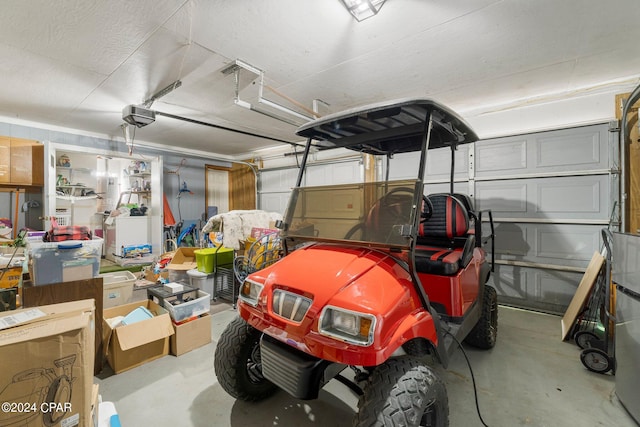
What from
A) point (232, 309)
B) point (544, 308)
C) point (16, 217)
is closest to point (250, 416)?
point (232, 309)

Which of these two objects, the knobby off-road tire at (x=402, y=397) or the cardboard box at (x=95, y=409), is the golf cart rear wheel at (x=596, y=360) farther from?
the cardboard box at (x=95, y=409)

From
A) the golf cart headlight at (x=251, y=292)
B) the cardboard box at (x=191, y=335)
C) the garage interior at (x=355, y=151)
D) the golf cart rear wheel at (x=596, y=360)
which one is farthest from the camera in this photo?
the cardboard box at (x=191, y=335)

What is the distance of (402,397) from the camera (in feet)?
3.91

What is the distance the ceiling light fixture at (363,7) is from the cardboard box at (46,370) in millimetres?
2644

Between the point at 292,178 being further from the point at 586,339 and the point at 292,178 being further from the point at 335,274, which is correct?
the point at 586,339

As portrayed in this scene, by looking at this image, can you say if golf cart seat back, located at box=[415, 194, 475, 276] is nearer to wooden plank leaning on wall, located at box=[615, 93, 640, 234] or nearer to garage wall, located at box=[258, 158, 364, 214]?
wooden plank leaning on wall, located at box=[615, 93, 640, 234]

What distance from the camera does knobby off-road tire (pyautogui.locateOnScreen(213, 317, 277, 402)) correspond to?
173 centimetres

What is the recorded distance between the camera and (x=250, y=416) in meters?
1.79

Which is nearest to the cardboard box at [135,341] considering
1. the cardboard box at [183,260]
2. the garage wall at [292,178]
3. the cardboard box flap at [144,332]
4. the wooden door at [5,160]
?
the cardboard box flap at [144,332]

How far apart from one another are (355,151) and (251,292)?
102 inches

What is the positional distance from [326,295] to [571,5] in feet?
9.28

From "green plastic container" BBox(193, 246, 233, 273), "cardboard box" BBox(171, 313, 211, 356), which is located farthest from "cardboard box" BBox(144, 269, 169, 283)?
"cardboard box" BBox(171, 313, 211, 356)

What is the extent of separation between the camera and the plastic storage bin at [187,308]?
2.56m

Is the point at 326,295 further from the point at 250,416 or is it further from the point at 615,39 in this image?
the point at 615,39
